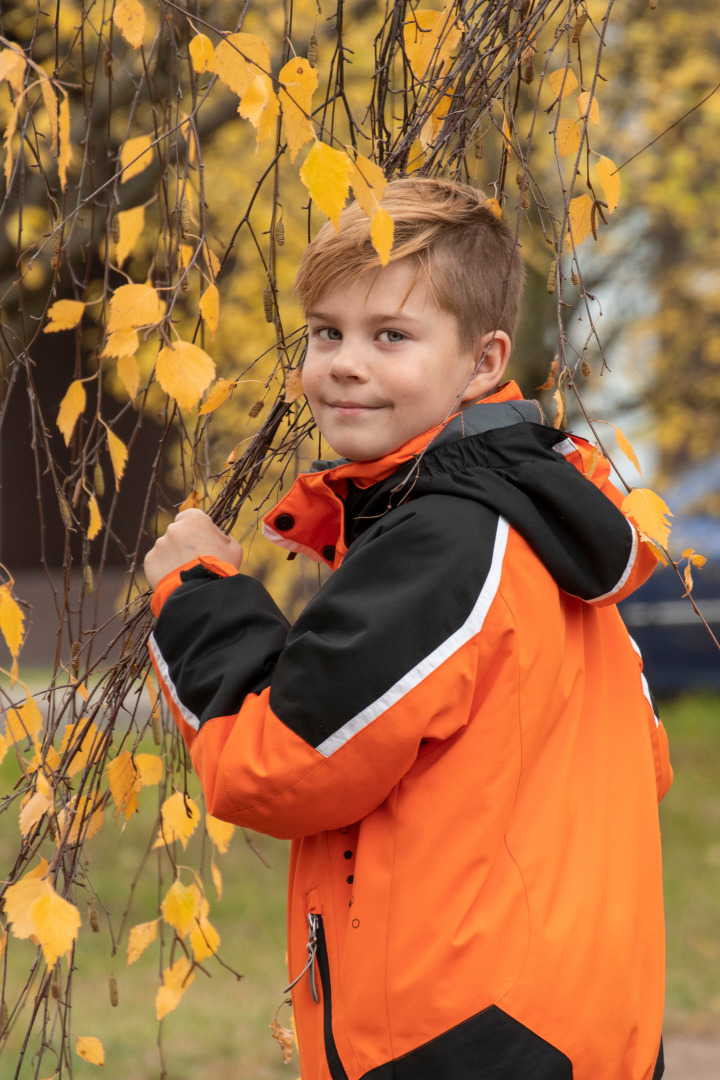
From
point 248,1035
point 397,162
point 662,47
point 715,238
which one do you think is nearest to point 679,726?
point 715,238

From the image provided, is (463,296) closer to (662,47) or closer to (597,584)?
(597,584)

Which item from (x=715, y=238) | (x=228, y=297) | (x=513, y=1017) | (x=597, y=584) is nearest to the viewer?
(x=513, y=1017)

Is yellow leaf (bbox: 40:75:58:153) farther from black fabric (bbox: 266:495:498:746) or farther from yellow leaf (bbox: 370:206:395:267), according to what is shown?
black fabric (bbox: 266:495:498:746)

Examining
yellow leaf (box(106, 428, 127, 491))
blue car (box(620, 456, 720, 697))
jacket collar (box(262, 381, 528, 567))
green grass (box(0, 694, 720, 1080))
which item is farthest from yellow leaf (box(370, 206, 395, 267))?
blue car (box(620, 456, 720, 697))

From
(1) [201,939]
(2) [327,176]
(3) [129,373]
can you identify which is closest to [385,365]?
(2) [327,176]

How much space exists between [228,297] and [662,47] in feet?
8.77

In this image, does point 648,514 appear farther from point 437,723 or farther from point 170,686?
point 170,686

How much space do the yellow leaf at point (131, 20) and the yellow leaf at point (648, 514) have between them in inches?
37.1

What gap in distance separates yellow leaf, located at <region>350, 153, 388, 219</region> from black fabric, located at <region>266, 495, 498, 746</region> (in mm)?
357

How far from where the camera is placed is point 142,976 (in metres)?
4.36

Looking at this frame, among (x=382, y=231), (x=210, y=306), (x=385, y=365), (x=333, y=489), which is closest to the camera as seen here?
(x=382, y=231)

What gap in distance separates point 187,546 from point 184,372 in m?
0.26

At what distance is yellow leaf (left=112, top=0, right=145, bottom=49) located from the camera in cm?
160

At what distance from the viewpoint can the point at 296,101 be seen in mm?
1418
